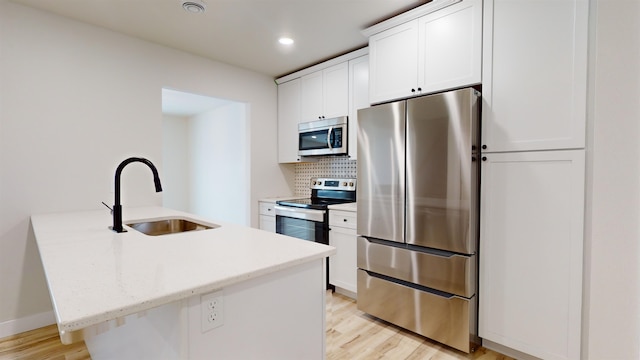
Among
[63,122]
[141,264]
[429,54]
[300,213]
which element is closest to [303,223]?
[300,213]

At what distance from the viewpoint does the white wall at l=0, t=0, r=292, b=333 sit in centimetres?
229

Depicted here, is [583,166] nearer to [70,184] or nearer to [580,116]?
[580,116]

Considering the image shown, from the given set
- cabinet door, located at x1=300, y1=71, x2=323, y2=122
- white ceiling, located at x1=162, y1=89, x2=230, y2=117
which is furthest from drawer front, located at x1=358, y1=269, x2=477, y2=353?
white ceiling, located at x1=162, y1=89, x2=230, y2=117

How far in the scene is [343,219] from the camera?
2.86 m

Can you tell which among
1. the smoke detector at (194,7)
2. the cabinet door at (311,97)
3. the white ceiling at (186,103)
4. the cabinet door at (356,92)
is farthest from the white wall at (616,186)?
the white ceiling at (186,103)

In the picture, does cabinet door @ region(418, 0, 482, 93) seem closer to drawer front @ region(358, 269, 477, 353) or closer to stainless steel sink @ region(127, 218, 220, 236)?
drawer front @ region(358, 269, 477, 353)

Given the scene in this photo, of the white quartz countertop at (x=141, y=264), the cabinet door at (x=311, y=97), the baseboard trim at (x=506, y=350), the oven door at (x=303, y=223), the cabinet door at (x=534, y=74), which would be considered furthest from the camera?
the cabinet door at (x=311, y=97)

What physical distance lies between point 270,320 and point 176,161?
5.66 metres

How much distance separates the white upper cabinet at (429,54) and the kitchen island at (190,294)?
5.22 feet

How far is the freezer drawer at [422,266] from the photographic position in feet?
6.45

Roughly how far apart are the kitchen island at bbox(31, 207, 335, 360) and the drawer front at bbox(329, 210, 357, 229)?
1.38 meters

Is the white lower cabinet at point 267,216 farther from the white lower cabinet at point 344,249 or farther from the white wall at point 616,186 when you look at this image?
the white wall at point 616,186

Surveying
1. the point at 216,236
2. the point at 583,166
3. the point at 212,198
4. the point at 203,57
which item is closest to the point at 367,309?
the point at 216,236

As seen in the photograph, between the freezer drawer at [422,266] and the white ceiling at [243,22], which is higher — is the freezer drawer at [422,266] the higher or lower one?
the lower one
